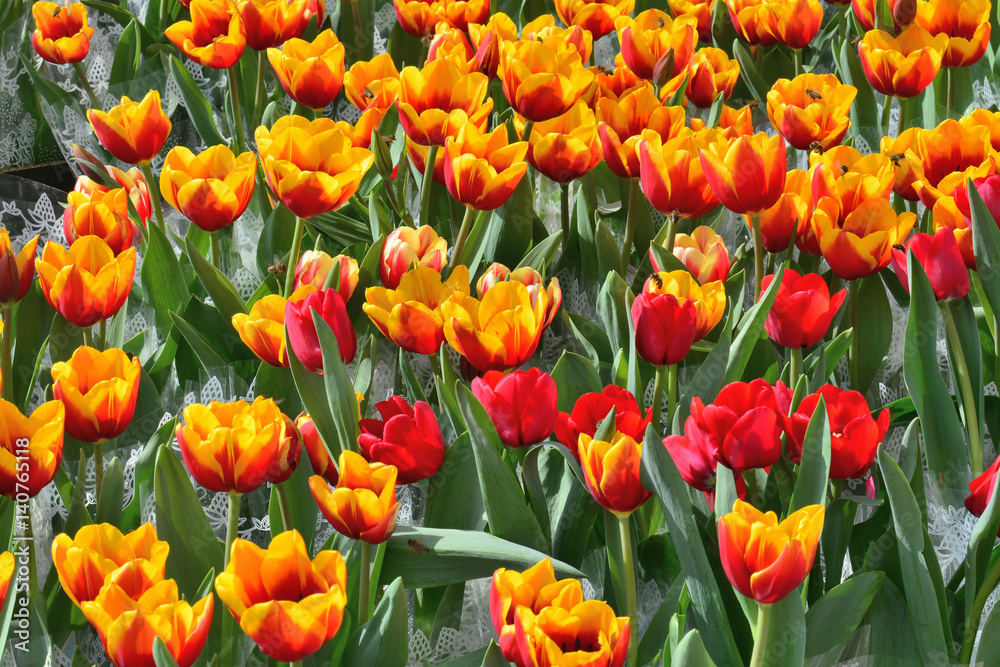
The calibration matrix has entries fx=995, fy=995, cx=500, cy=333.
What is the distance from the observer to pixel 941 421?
0.74 meters

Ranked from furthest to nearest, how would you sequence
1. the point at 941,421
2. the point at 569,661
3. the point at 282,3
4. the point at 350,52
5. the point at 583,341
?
the point at 350,52, the point at 282,3, the point at 583,341, the point at 941,421, the point at 569,661

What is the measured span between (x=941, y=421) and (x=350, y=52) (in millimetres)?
1199

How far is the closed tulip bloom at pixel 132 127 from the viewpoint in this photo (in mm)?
1023

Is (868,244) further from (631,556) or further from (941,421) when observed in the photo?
(631,556)

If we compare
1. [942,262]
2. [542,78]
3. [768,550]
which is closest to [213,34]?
[542,78]

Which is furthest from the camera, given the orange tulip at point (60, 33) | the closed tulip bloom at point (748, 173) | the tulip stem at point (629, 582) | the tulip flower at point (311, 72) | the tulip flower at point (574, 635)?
the orange tulip at point (60, 33)

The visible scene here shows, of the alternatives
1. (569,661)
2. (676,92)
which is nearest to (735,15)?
(676,92)

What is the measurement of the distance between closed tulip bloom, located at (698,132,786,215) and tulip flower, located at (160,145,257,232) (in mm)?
420

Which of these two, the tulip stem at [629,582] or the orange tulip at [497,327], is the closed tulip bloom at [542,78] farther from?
the tulip stem at [629,582]

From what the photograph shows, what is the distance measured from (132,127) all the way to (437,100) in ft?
1.07

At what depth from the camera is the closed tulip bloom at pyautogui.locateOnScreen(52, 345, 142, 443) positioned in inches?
26.9

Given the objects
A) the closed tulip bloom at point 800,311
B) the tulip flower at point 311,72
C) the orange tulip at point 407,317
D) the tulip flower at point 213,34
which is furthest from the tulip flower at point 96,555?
the tulip flower at point 213,34

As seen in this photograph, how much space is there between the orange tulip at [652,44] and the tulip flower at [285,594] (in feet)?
2.81

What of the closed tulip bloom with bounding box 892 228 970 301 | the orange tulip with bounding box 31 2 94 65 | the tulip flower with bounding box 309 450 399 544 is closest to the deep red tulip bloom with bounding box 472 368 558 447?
the tulip flower with bounding box 309 450 399 544
